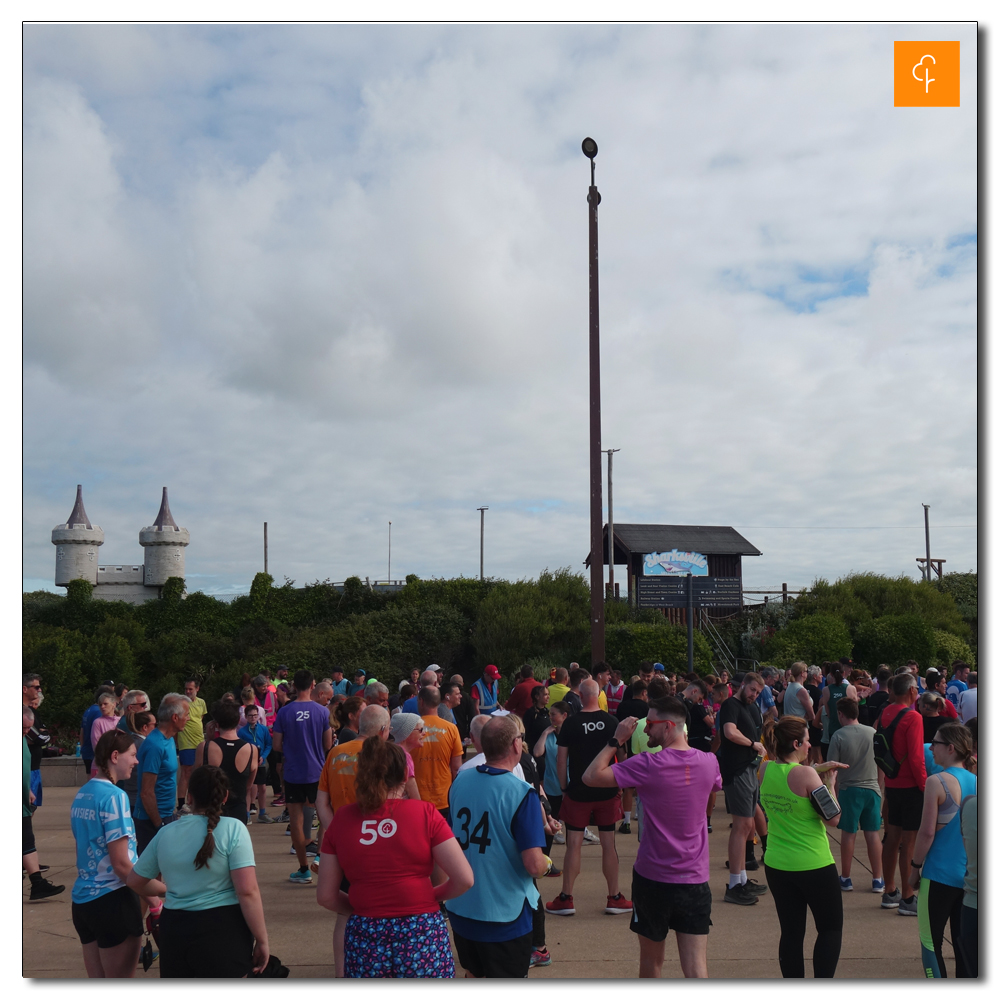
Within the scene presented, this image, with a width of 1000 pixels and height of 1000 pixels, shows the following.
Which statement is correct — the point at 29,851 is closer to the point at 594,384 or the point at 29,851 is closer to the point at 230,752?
the point at 230,752

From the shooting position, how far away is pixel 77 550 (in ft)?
139

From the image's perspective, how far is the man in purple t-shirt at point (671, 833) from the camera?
14.4ft

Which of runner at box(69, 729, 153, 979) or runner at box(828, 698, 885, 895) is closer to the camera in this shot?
runner at box(69, 729, 153, 979)

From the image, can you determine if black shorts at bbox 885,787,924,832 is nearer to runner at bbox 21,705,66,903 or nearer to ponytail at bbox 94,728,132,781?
ponytail at bbox 94,728,132,781

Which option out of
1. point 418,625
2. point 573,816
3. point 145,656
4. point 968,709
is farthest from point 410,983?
point 145,656

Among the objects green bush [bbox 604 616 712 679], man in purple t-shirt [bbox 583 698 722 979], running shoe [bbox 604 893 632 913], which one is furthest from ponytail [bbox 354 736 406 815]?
green bush [bbox 604 616 712 679]

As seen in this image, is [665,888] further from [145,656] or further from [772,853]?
[145,656]

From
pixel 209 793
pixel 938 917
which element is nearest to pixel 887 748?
pixel 938 917

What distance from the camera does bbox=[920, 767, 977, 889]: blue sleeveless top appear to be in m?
4.36

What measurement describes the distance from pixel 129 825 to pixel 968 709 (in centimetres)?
877

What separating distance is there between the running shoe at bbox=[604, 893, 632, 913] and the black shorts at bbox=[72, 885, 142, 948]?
12.3 feet

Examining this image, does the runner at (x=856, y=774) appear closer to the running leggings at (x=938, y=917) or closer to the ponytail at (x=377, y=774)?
the running leggings at (x=938, y=917)

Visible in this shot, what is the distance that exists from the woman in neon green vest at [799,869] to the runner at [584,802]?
204 cm

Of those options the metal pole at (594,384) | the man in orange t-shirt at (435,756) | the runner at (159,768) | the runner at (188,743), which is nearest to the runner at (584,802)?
the man in orange t-shirt at (435,756)
